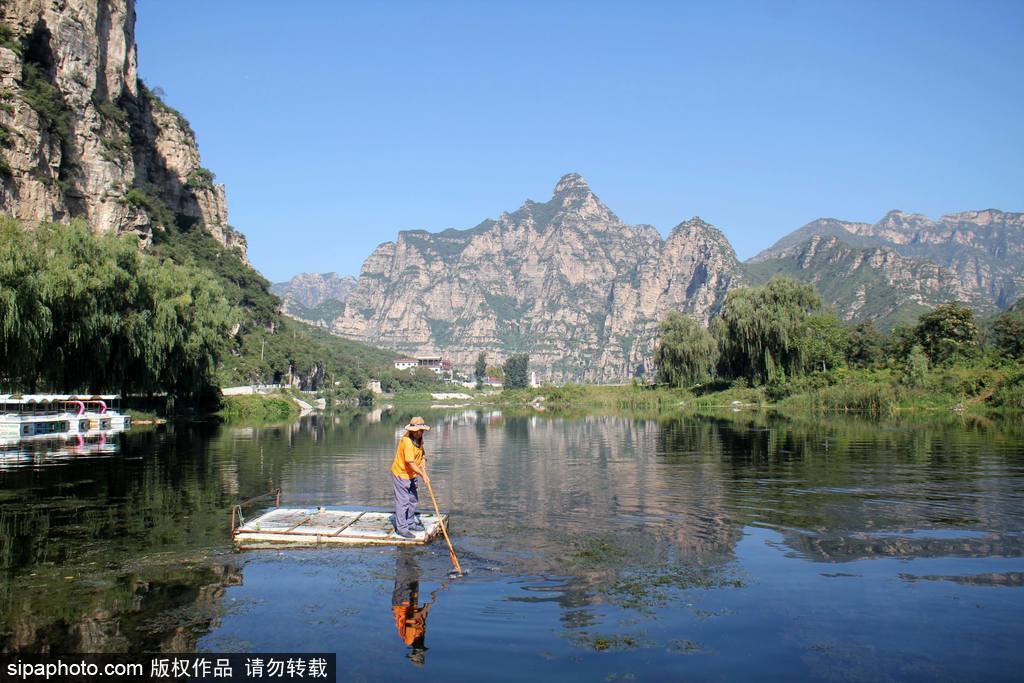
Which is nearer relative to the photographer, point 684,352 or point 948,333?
point 948,333

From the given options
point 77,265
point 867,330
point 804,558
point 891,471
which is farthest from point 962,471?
point 867,330

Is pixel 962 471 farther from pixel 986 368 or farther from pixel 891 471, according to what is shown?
pixel 986 368

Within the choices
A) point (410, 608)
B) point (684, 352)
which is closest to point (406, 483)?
point (410, 608)

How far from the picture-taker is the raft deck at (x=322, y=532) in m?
14.6

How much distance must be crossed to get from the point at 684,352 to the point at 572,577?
82341 mm

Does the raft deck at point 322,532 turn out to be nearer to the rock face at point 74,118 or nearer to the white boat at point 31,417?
the white boat at point 31,417

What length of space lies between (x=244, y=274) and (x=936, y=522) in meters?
121

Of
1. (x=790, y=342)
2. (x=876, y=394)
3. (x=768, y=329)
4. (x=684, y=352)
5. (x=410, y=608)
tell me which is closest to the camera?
(x=410, y=608)

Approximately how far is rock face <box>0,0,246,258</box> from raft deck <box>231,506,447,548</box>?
155 feet

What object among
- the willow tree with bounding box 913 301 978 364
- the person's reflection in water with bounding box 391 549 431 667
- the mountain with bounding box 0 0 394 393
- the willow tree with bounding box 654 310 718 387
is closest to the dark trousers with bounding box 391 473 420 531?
the person's reflection in water with bounding box 391 549 431 667

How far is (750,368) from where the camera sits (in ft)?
271

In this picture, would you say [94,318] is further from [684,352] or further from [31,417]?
[684,352]

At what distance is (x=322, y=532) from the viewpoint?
14742 millimetres

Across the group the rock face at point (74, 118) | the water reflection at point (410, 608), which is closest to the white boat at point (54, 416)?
the rock face at point (74, 118)
